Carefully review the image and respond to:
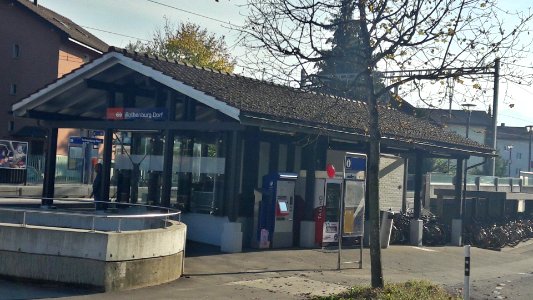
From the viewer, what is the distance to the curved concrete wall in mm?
10758

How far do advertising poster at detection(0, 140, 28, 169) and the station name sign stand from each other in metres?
17.4

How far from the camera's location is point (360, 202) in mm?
18188

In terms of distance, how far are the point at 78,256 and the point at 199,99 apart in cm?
599

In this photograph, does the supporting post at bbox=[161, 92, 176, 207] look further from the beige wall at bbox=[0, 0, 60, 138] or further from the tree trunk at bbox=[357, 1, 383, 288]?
the beige wall at bbox=[0, 0, 60, 138]

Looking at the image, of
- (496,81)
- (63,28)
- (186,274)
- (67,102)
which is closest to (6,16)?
(63,28)

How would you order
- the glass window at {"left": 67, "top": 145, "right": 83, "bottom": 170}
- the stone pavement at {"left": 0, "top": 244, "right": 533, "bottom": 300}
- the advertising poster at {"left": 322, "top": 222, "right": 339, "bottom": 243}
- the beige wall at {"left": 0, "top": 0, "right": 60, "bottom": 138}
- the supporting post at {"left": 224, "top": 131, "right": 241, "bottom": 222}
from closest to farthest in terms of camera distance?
the stone pavement at {"left": 0, "top": 244, "right": 533, "bottom": 300} → the supporting post at {"left": 224, "top": 131, "right": 241, "bottom": 222} → the advertising poster at {"left": 322, "top": 222, "right": 339, "bottom": 243} → the glass window at {"left": 67, "top": 145, "right": 83, "bottom": 170} → the beige wall at {"left": 0, "top": 0, "right": 60, "bottom": 138}

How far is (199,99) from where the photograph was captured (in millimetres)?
15906

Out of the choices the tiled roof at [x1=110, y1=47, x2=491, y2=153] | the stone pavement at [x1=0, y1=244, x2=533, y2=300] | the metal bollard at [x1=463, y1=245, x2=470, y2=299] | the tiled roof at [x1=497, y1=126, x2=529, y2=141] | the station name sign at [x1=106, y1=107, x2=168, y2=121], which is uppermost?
the tiled roof at [x1=497, y1=126, x2=529, y2=141]

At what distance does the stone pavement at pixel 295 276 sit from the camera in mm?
10914

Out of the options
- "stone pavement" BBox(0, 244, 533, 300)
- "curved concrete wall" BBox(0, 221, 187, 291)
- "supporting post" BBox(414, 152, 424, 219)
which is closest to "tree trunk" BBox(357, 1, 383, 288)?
"stone pavement" BBox(0, 244, 533, 300)

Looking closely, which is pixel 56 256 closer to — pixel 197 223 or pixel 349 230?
pixel 197 223

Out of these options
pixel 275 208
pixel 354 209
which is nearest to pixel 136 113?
pixel 275 208

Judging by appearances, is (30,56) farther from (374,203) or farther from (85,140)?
(374,203)

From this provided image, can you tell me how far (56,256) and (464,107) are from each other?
7154 millimetres
